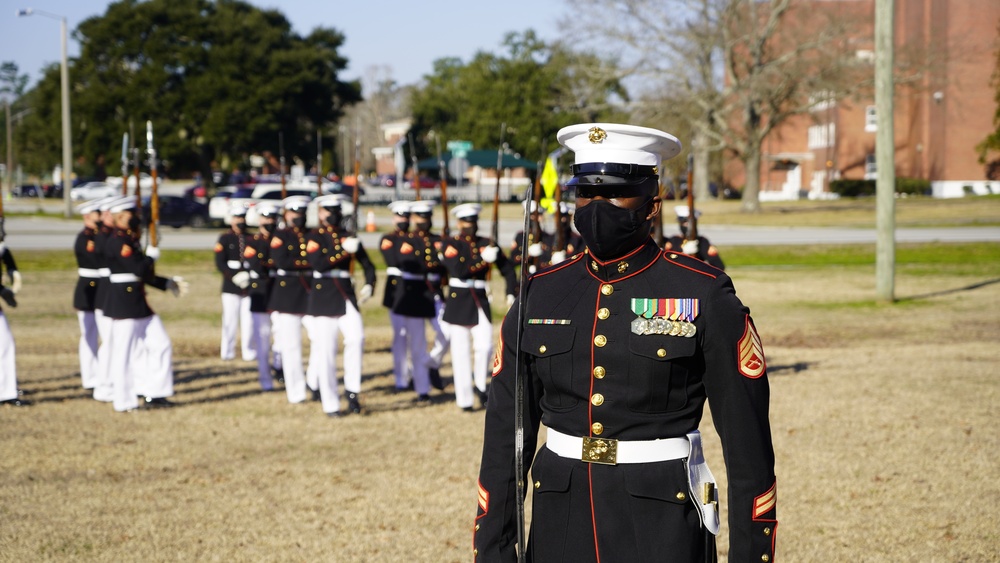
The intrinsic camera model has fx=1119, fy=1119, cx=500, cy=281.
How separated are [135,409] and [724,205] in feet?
170

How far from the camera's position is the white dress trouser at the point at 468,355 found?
11109 mm

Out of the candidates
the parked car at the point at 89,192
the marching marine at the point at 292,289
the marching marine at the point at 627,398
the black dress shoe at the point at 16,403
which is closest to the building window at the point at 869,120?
the parked car at the point at 89,192

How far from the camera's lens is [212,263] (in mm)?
27625

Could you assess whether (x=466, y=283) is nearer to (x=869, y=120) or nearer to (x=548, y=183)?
(x=548, y=183)

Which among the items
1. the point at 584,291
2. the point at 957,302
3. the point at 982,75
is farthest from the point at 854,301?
the point at 982,75

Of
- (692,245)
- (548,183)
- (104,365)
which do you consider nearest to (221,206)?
(548,183)

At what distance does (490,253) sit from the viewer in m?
11.3

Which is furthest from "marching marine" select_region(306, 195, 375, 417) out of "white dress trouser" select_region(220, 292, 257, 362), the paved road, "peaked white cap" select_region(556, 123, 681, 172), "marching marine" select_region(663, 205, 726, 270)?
the paved road

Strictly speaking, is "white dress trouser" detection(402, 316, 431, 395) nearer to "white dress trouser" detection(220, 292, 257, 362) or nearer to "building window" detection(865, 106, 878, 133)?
"white dress trouser" detection(220, 292, 257, 362)

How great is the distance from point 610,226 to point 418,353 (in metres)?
8.73

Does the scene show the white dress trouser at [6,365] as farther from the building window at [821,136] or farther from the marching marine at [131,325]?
the building window at [821,136]

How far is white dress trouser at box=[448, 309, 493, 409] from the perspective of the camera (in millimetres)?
11109

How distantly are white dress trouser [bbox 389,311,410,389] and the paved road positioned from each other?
59.4 ft

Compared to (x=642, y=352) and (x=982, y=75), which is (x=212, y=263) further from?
(x=982, y=75)
